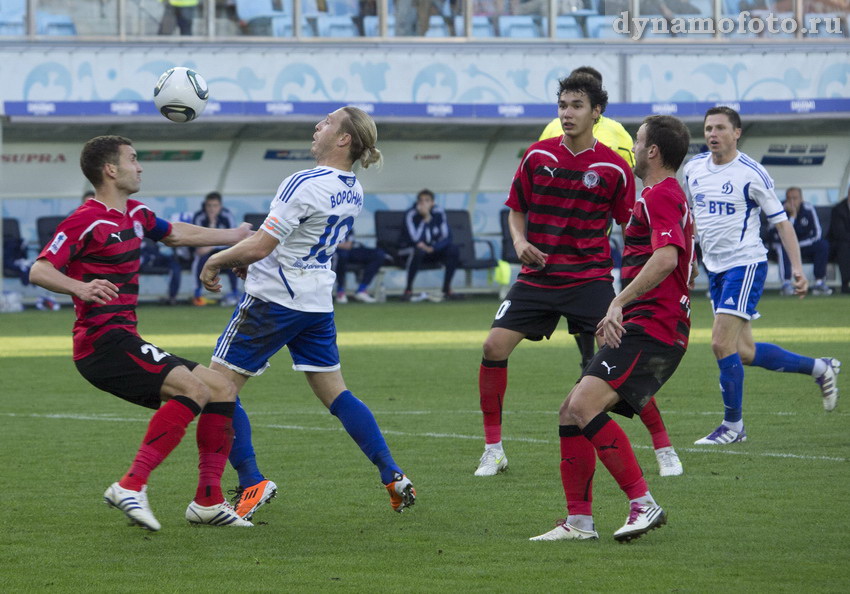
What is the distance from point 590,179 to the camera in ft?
25.0

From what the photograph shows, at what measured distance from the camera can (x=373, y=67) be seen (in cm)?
2484

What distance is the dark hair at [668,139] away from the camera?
20.6 ft

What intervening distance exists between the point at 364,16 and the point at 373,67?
4.07ft

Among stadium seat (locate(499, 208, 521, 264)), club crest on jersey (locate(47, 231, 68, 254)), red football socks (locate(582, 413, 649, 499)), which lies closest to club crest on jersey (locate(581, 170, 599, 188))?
red football socks (locate(582, 413, 649, 499))

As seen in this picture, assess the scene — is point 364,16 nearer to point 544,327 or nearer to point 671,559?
point 544,327

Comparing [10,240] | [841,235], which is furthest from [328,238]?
[841,235]

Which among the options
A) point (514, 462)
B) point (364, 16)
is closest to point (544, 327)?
point (514, 462)

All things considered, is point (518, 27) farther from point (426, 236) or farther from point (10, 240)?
point (10, 240)

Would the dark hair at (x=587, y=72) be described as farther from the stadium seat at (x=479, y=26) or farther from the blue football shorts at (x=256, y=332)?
the stadium seat at (x=479, y=26)

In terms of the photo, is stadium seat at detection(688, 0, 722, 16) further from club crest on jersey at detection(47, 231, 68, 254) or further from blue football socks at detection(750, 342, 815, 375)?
club crest on jersey at detection(47, 231, 68, 254)

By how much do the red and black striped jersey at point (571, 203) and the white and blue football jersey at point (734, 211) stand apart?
68.8 inches

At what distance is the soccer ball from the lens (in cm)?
816

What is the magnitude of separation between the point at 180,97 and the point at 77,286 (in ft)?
7.93

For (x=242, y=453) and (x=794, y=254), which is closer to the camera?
(x=242, y=453)
